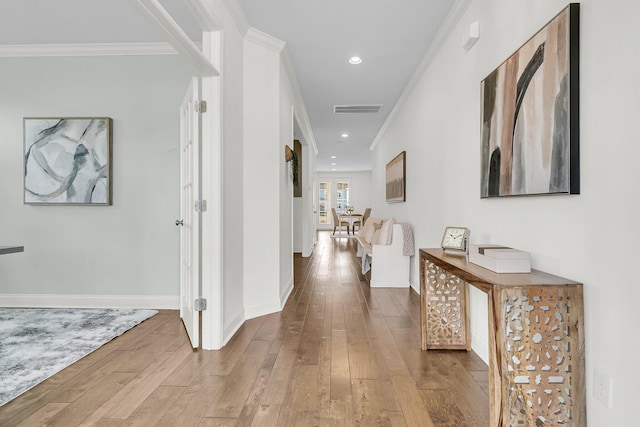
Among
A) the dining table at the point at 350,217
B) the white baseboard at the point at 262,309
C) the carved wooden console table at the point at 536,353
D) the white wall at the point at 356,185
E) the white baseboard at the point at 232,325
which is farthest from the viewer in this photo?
the white wall at the point at 356,185

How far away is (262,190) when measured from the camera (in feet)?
10.2

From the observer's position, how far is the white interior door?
237 centimetres

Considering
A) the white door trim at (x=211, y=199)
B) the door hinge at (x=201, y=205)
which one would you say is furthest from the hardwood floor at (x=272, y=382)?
the door hinge at (x=201, y=205)

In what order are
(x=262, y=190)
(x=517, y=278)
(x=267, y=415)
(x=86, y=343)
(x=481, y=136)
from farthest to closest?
(x=262, y=190) < (x=86, y=343) < (x=481, y=136) < (x=267, y=415) < (x=517, y=278)

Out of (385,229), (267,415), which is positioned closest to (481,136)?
(267,415)

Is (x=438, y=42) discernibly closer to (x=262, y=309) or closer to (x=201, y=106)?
(x=201, y=106)

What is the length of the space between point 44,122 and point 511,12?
3.99m

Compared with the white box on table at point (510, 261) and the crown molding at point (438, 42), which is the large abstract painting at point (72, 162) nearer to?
the crown molding at point (438, 42)

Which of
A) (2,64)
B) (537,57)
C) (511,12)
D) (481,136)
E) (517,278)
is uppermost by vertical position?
(2,64)

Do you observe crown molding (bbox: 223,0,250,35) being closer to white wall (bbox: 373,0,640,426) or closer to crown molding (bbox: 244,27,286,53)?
crown molding (bbox: 244,27,286,53)

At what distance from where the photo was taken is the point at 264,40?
3080 mm

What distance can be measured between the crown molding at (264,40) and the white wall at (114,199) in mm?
758

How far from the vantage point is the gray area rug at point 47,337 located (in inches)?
77.9

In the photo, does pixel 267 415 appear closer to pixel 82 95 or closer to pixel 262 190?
pixel 262 190
